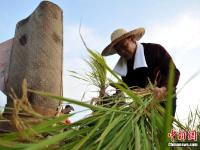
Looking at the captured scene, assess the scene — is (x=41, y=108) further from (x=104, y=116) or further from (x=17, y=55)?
(x=104, y=116)

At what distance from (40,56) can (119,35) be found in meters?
0.52

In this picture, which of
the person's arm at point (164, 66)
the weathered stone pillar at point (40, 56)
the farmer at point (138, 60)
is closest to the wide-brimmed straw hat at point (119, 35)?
the farmer at point (138, 60)

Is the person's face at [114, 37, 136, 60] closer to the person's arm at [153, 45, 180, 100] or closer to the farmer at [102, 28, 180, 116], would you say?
the farmer at [102, 28, 180, 116]

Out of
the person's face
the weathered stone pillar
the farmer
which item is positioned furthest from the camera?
the person's face

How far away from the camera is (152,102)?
1123mm

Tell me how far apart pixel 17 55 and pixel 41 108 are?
0.28 m

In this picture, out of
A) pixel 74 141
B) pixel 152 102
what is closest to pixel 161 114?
pixel 152 102

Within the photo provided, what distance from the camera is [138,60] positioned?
189 cm

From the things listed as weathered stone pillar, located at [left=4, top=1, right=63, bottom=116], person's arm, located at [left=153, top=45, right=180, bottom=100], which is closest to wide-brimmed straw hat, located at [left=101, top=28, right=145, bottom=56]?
person's arm, located at [left=153, top=45, right=180, bottom=100]

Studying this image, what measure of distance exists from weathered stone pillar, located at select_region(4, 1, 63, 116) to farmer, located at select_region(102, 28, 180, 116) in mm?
377

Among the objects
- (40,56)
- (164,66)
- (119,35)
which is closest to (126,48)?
(119,35)

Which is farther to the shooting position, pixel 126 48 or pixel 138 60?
pixel 126 48

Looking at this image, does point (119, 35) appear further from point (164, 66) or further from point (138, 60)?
point (164, 66)

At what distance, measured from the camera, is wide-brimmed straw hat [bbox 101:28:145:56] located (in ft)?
6.53
